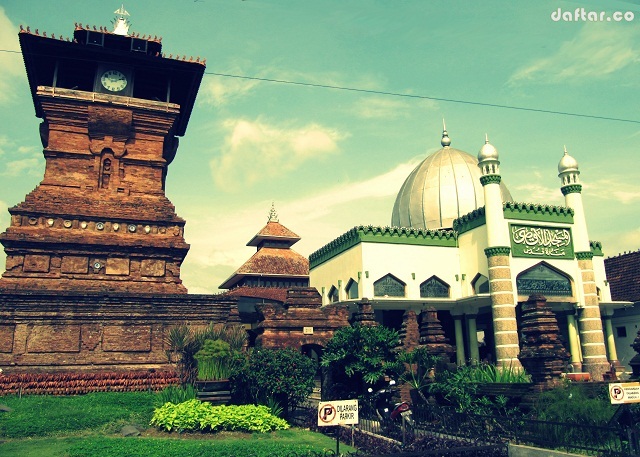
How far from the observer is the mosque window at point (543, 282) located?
25656 millimetres

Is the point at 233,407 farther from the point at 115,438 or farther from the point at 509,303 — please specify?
the point at 509,303

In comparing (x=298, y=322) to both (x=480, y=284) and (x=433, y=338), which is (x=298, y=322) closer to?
(x=433, y=338)

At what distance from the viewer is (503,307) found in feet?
80.0

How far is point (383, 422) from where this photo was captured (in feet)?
47.1

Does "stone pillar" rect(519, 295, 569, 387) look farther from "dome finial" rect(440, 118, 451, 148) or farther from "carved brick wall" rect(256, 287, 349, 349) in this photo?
"dome finial" rect(440, 118, 451, 148)

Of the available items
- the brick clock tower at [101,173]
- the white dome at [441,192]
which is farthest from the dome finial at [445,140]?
the brick clock tower at [101,173]

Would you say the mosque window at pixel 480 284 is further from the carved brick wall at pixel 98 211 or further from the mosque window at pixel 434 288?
the carved brick wall at pixel 98 211

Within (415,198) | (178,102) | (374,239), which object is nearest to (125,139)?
(178,102)

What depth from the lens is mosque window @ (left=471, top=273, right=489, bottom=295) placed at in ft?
85.8

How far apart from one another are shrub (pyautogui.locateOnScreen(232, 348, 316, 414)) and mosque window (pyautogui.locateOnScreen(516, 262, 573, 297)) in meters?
14.3

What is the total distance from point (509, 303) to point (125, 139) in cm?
1979

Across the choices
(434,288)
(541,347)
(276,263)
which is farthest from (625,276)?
(276,263)

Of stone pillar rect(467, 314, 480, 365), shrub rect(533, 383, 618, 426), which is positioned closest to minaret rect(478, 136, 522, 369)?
stone pillar rect(467, 314, 480, 365)

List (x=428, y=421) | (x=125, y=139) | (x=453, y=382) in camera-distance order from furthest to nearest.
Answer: (x=125, y=139) < (x=453, y=382) < (x=428, y=421)
